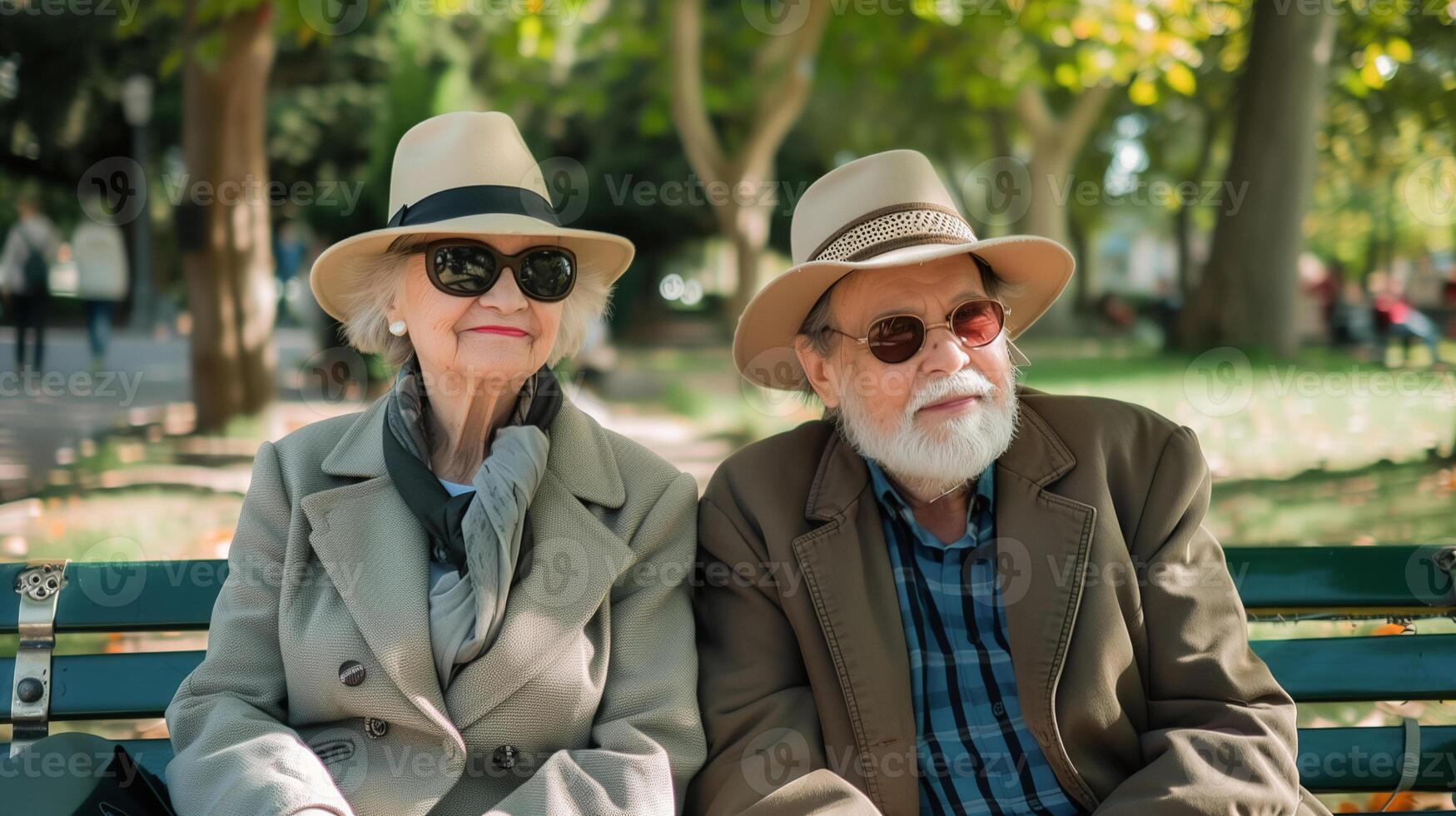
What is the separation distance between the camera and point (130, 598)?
3.12 metres

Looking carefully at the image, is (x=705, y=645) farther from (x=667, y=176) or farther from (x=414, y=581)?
(x=667, y=176)

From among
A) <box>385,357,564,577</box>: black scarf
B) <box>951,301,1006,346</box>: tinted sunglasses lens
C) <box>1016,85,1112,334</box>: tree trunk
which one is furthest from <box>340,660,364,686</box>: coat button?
<box>1016,85,1112,334</box>: tree trunk

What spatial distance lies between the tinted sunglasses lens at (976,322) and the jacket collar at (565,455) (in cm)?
88

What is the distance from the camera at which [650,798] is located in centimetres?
267

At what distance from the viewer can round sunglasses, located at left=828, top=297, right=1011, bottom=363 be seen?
3.04 m

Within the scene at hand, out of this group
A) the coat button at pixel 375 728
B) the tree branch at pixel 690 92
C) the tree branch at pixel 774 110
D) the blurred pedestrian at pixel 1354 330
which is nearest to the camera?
the coat button at pixel 375 728

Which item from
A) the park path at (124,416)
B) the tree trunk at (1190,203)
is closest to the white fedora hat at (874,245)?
the park path at (124,416)

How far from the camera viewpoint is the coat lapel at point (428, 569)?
2752 mm

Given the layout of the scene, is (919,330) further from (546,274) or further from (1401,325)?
(1401,325)

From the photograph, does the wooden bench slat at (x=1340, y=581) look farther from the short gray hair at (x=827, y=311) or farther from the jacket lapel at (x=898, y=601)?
the short gray hair at (x=827, y=311)

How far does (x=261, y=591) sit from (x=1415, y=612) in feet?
9.16

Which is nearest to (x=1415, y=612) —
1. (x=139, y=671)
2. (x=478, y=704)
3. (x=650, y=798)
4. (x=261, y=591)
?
(x=650, y=798)

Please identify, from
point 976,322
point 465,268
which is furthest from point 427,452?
point 976,322

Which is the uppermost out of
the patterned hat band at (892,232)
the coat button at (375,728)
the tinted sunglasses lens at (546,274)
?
the patterned hat band at (892,232)
